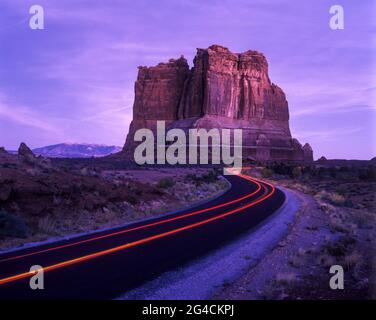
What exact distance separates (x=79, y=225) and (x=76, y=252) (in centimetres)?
656

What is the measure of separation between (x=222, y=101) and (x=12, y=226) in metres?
128

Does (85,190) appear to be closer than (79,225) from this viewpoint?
No

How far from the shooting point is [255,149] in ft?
418

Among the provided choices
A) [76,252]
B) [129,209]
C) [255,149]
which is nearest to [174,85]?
[255,149]

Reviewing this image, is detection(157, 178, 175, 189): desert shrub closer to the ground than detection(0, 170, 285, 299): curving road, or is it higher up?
higher up

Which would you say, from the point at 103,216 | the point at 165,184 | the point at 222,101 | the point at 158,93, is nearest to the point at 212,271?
the point at 103,216

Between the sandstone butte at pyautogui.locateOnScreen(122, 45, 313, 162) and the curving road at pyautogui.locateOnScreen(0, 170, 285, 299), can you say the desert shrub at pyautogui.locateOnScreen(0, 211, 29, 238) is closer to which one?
the curving road at pyautogui.locateOnScreen(0, 170, 285, 299)

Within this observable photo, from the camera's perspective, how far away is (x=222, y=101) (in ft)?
464

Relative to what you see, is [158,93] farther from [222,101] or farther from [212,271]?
[212,271]

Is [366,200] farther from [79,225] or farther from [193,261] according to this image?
[193,261]

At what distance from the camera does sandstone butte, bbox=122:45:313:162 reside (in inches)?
5359

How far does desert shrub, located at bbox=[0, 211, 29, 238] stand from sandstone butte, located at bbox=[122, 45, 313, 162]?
111 meters

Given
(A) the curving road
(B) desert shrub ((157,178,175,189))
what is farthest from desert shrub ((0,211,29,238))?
(B) desert shrub ((157,178,175,189))
